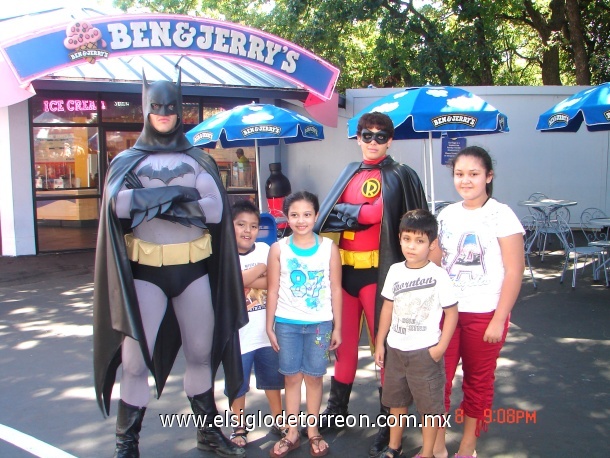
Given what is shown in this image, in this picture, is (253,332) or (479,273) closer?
(479,273)

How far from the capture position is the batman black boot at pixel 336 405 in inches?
148

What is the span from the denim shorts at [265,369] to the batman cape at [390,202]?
2.16 ft

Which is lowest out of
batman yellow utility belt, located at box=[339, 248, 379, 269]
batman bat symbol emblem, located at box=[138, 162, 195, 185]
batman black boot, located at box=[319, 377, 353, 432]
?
batman black boot, located at box=[319, 377, 353, 432]

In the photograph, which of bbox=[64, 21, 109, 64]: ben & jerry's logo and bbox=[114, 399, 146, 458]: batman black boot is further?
bbox=[64, 21, 109, 64]: ben & jerry's logo

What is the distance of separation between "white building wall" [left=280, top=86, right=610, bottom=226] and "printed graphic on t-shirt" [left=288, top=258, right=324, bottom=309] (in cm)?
921

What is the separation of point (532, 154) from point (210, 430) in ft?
34.6

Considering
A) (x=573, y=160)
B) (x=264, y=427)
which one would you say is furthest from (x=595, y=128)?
(x=264, y=427)

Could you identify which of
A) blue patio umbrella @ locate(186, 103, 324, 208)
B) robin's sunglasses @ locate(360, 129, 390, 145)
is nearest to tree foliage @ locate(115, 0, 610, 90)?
blue patio umbrella @ locate(186, 103, 324, 208)

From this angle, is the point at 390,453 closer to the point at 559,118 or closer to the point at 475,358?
the point at 475,358

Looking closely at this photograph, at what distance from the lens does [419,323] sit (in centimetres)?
305

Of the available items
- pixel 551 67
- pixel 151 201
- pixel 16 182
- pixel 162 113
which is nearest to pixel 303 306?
pixel 151 201

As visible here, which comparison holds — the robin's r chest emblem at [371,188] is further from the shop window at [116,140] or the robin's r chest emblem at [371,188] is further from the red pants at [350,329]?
the shop window at [116,140]

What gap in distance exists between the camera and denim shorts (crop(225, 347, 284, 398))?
3576 mm

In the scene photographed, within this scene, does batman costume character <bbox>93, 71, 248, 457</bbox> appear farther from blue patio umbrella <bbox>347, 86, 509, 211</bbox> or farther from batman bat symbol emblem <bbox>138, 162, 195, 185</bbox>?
blue patio umbrella <bbox>347, 86, 509, 211</bbox>
